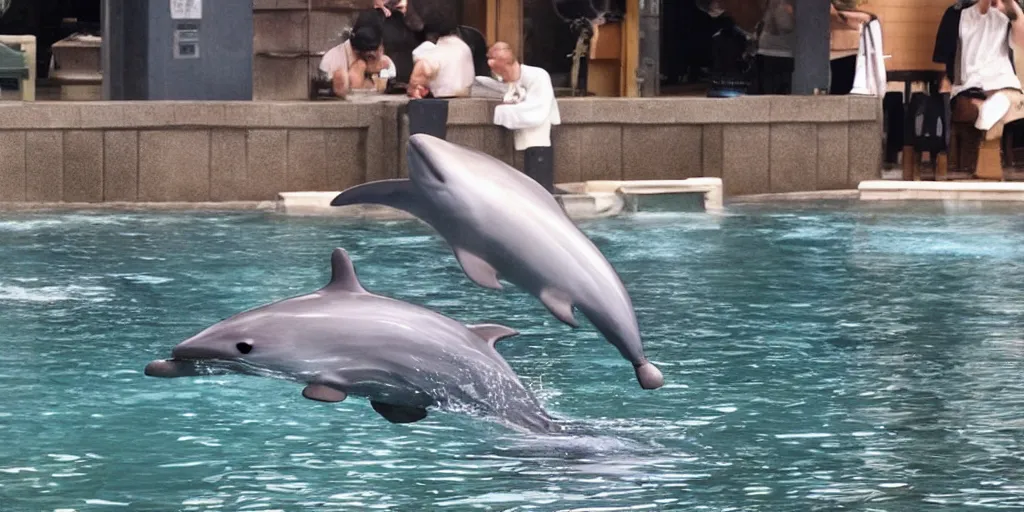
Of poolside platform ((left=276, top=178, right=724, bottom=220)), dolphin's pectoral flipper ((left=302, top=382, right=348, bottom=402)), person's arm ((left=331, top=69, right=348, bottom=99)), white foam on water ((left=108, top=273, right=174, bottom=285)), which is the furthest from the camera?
person's arm ((left=331, top=69, right=348, bottom=99))

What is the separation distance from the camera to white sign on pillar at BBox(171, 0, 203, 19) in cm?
2214

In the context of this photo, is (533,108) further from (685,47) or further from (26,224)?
(685,47)

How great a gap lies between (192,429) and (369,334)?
1.93 metres

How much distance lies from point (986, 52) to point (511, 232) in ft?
52.4

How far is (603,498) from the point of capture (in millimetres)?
8844

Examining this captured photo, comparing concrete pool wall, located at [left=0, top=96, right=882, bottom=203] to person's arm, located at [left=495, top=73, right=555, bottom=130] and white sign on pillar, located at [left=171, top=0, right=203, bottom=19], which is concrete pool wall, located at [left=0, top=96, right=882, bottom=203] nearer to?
person's arm, located at [left=495, top=73, right=555, bottom=130]

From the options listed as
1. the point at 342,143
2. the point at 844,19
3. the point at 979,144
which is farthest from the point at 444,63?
the point at 979,144

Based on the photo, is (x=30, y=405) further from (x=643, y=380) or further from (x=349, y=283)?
(x=643, y=380)

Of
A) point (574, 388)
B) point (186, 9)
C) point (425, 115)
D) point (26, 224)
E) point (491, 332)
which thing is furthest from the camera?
point (186, 9)

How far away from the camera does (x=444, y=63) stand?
2200 centimetres

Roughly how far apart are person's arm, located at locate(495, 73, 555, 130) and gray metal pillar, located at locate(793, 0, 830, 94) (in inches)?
196

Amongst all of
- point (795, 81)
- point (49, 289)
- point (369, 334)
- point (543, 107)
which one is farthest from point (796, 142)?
point (369, 334)

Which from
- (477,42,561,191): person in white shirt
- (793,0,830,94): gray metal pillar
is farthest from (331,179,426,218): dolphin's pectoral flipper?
(793,0,830,94): gray metal pillar

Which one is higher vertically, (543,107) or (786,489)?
(543,107)
